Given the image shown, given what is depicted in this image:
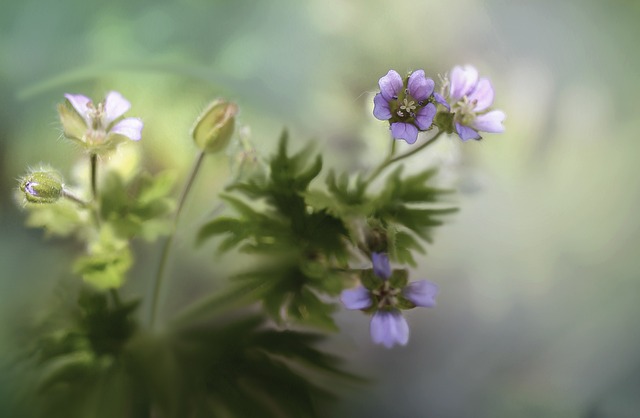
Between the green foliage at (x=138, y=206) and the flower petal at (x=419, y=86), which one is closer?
the flower petal at (x=419, y=86)

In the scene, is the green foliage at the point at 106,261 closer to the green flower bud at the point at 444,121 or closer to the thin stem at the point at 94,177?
the thin stem at the point at 94,177

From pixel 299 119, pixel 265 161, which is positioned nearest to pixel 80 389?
pixel 265 161

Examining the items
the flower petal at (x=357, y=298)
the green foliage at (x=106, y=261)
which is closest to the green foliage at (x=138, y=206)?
the green foliage at (x=106, y=261)

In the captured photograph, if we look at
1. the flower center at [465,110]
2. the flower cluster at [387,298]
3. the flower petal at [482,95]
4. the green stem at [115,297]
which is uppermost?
the flower petal at [482,95]

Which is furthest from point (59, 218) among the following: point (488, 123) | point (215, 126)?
point (488, 123)

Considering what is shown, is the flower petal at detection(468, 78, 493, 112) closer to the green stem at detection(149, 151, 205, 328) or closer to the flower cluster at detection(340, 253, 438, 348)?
the flower cluster at detection(340, 253, 438, 348)

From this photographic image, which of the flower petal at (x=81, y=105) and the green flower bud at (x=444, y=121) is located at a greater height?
the flower petal at (x=81, y=105)

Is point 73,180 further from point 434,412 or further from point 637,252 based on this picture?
point 637,252
